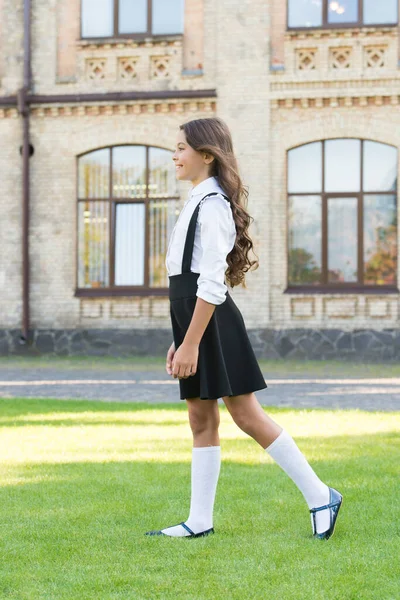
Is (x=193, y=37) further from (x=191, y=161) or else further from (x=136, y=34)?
(x=191, y=161)

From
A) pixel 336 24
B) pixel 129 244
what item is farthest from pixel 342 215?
pixel 129 244

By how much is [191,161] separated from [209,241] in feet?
1.62

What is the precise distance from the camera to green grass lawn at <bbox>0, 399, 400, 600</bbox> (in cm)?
390

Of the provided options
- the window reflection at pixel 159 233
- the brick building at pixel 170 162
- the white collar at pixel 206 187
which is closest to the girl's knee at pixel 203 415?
the white collar at pixel 206 187

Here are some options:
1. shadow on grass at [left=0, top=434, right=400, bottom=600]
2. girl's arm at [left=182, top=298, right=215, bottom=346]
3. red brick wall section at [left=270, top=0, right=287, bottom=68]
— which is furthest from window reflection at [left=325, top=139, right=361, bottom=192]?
girl's arm at [left=182, top=298, right=215, bottom=346]

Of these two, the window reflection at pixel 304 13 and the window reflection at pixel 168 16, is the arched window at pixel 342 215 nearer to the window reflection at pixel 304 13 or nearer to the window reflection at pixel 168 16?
the window reflection at pixel 304 13

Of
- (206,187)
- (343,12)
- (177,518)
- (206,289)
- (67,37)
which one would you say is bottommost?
(177,518)

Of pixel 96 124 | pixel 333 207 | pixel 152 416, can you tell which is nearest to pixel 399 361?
pixel 333 207

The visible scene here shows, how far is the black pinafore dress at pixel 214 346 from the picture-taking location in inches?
188

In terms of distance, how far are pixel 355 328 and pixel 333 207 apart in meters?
2.38

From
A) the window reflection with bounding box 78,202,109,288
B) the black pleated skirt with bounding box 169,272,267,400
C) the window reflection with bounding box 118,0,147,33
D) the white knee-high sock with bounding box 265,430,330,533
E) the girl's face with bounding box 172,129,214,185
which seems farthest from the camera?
the window reflection with bounding box 78,202,109,288

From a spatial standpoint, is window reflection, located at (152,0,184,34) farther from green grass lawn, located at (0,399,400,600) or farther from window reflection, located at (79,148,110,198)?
green grass lawn, located at (0,399,400,600)

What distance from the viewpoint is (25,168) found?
21.2 meters

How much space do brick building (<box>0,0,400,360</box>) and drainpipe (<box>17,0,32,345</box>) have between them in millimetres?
35
